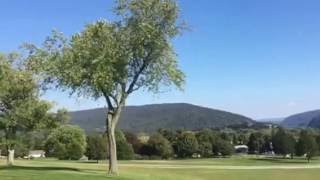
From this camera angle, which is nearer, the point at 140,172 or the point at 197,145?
the point at 140,172

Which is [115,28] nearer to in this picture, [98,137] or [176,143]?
[98,137]

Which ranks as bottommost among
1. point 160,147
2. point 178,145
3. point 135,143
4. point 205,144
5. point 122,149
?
point 122,149

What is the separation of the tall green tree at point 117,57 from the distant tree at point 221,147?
13737cm

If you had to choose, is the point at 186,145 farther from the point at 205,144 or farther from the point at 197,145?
the point at 205,144

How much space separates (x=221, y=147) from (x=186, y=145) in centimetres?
1261

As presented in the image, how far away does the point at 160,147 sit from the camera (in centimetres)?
16675

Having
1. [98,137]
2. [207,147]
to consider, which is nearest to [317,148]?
[207,147]

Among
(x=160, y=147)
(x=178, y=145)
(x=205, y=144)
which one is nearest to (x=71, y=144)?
(x=160, y=147)

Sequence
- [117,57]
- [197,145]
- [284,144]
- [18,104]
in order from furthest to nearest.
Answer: [197,145], [284,144], [18,104], [117,57]

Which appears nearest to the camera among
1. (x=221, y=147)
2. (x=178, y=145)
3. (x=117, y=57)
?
(x=117, y=57)

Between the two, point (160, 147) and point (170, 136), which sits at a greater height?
point (170, 136)

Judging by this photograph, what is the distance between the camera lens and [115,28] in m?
43.6

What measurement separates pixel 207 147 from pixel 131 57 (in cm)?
13608

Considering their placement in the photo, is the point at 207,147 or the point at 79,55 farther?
the point at 207,147
